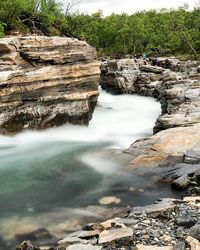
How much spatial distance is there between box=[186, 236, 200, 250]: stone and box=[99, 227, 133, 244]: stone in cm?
114

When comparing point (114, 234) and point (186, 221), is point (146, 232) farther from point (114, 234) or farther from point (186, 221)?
point (186, 221)

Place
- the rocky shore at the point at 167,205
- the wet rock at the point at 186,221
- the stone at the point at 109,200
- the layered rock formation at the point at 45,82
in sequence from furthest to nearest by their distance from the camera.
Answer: the layered rock formation at the point at 45,82 → the stone at the point at 109,200 → the wet rock at the point at 186,221 → the rocky shore at the point at 167,205

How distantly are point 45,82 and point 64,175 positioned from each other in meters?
6.67

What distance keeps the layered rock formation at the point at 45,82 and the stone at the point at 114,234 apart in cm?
1092

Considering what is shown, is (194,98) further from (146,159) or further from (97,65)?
(146,159)

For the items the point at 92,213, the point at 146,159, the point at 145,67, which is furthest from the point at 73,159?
the point at 145,67

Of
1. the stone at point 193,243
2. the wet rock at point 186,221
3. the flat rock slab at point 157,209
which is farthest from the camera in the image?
the flat rock slab at point 157,209

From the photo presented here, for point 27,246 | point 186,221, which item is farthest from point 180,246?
point 27,246

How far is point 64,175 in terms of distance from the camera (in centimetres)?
1380

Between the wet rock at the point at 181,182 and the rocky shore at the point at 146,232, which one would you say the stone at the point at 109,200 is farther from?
the wet rock at the point at 181,182

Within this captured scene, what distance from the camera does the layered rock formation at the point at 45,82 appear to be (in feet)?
59.6

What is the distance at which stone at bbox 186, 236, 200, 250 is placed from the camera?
24.0ft

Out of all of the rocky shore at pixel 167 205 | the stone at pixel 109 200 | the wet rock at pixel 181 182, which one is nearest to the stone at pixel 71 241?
the rocky shore at pixel 167 205

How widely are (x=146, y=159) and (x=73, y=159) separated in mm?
3020
